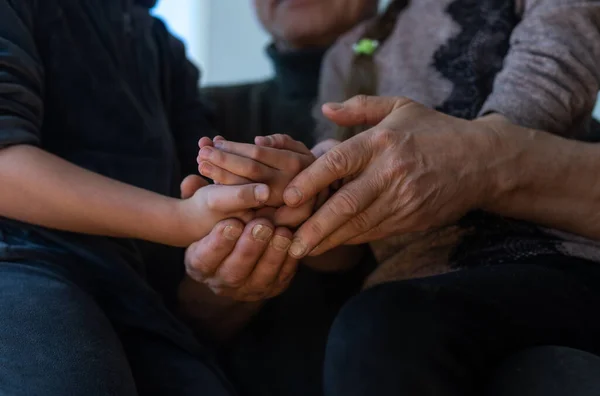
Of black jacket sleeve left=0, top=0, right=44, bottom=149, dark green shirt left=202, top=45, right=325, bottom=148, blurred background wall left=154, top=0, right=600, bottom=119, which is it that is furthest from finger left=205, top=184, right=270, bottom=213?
blurred background wall left=154, top=0, right=600, bottom=119

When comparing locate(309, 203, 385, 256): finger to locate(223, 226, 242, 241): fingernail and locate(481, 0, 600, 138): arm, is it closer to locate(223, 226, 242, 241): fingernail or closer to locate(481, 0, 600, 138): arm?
locate(223, 226, 242, 241): fingernail

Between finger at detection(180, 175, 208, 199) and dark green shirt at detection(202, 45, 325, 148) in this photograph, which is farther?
dark green shirt at detection(202, 45, 325, 148)

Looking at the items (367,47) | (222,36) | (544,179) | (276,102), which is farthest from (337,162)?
(222,36)

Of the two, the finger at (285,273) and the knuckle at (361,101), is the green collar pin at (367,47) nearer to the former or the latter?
the knuckle at (361,101)

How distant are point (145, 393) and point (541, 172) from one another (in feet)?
1.69

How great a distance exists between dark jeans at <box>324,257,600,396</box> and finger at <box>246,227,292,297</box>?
0.33ft

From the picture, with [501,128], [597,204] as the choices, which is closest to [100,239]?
[501,128]

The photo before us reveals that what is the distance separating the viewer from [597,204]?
0.75m

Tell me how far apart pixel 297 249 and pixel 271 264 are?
0.05 m

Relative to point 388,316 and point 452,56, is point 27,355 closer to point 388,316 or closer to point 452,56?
point 388,316

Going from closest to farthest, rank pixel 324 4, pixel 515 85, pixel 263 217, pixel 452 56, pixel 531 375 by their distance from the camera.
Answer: pixel 531 375
pixel 263 217
pixel 515 85
pixel 452 56
pixel 324 4

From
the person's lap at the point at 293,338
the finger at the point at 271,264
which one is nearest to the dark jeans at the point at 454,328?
the finger at the point at 271,264

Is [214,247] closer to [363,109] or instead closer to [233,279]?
[233,279]

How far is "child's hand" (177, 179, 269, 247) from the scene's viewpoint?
0.66 m
